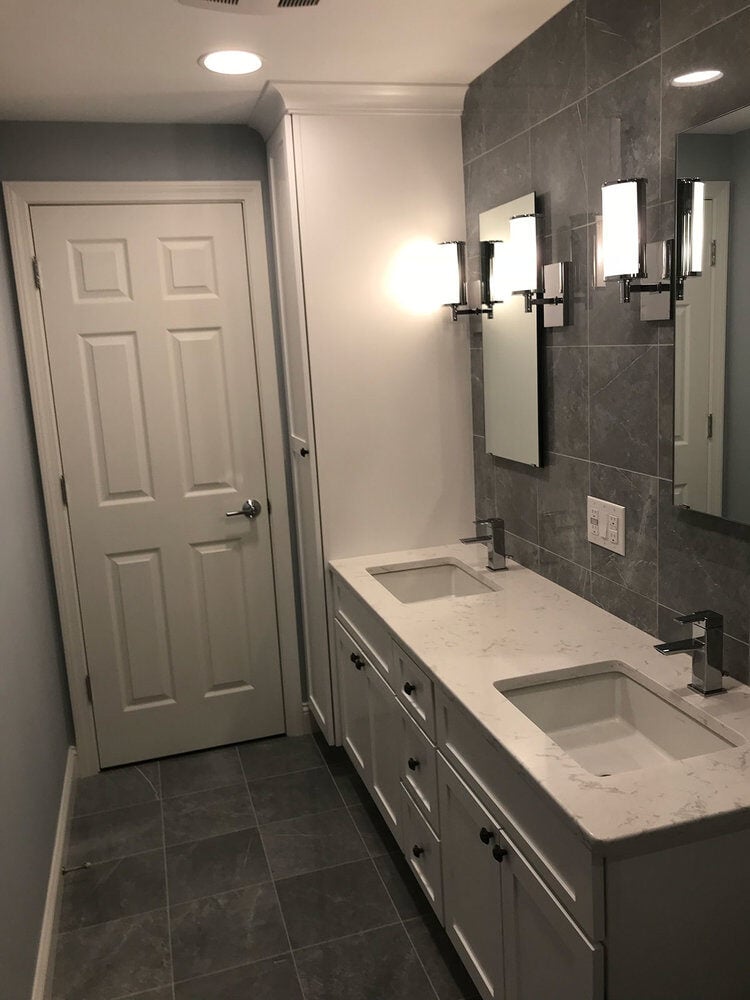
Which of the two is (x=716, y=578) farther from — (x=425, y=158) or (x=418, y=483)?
(x=425, y=158)

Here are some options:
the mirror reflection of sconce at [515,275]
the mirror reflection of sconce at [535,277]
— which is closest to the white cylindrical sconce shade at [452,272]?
the mirror reflection of sconce at [515,275]

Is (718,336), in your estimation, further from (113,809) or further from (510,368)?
(113,809)

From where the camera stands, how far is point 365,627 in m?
2.60

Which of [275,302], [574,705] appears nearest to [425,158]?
[275,302]

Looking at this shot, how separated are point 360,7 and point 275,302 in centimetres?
128

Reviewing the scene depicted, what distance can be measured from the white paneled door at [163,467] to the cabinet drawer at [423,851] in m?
1.22

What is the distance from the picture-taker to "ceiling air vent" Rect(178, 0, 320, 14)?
6.12 ft

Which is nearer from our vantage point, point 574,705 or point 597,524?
point 574,705

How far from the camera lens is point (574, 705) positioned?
1.89 metres

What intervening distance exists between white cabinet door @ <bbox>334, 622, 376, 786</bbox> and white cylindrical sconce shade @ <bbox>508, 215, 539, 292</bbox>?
3.94ft

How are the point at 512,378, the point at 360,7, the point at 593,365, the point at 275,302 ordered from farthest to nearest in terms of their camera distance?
the point at 275,302 < the point at 512,378 < the point at 593,365 < the point at 360,7

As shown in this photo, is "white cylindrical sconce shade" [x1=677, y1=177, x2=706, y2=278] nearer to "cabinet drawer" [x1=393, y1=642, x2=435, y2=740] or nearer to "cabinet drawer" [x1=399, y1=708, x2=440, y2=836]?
"cabinet drawer" [x1=393, y1=642, x2=435, y2=740]

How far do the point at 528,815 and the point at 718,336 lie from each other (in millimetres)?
1011

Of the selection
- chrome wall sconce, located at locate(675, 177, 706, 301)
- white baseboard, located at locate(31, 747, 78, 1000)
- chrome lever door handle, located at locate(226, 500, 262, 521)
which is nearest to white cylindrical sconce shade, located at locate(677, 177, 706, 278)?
chrome wall sconce, located at locate(675, 177, 706, 301)
